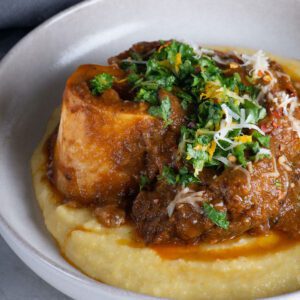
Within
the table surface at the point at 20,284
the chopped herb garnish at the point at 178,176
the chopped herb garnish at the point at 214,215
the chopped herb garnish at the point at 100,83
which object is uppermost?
the chopped herb garnish at the point at 100,83

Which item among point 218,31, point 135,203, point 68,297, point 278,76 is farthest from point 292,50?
point 68,297

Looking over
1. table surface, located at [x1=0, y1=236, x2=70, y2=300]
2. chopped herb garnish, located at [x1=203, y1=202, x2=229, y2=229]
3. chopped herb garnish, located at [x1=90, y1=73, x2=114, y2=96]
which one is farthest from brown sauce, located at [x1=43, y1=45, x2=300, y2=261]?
chopped herb garnish, located at [x1=90, y1=73, x2=114, y2=96]

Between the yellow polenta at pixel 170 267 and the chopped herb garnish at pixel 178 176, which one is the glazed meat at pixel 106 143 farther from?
the yellow polenta at pixel 170 267

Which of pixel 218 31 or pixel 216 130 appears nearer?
pixel 216 130

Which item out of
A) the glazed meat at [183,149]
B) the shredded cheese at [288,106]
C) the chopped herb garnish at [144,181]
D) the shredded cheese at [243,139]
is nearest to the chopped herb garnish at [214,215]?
the glazed meat at [183,149]

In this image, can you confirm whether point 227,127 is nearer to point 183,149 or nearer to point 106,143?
point 183,149

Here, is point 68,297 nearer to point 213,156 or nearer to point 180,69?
point 213,156

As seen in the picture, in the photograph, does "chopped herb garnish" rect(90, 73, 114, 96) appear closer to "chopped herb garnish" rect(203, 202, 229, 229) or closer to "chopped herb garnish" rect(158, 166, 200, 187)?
"chopped herb garnish" rect(158, 166, 200, 187)

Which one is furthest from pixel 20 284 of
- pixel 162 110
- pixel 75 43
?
pixel 75 43
